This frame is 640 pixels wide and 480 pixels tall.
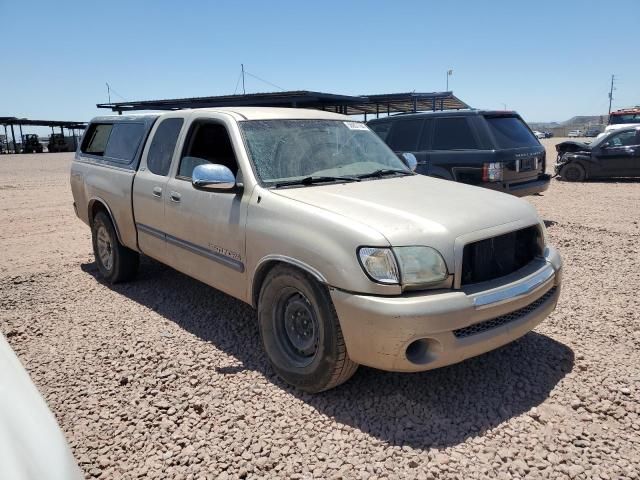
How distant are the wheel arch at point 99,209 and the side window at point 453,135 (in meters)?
5.14

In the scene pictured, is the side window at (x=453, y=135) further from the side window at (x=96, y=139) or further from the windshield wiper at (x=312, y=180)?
the side window at (x=96, y=139)

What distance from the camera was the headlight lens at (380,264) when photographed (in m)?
2.79

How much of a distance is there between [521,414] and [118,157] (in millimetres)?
A: 4559

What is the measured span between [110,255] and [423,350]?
409 cm

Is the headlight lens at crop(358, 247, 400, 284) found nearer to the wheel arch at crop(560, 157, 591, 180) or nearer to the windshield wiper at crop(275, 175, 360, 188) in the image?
the windshield wiper at crop(275, 175, 360, 188)

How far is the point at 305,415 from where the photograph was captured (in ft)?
10.0

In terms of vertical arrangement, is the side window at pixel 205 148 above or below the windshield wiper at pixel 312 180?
above

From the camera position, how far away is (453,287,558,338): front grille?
9.49ft

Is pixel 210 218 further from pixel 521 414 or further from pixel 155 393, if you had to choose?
pixel 521 414

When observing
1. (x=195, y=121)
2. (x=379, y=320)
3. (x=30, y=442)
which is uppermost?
(x=195, y=121)

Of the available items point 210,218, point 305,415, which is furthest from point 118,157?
point 305,415

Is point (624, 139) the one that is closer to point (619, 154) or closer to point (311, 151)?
point (619, 154)

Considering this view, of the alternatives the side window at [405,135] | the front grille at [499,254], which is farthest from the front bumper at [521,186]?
the front grille at [499,254]

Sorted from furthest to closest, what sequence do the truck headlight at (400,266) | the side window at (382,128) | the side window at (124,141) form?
the side window at (382,128)
the side window at (124,141)
the truck headlight at (400,266)
